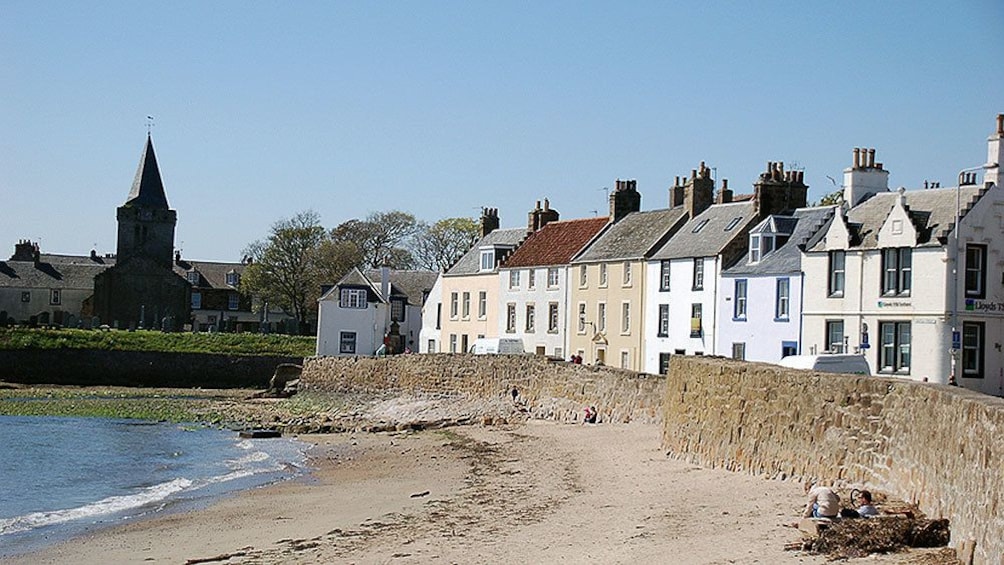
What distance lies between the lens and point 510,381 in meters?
48.2

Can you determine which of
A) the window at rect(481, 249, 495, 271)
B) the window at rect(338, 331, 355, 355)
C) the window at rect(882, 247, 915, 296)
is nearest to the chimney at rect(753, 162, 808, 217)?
the window at rect(882, 247, 915, 296)

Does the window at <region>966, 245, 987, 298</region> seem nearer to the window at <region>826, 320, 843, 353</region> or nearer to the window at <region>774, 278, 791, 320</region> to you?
the window at <region>826, 320, 843, 353</region>

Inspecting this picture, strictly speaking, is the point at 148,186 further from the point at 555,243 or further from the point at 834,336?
the point at 834,336

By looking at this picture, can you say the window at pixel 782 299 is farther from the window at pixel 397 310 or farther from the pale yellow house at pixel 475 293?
the window at pixel 397 310

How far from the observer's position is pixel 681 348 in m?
48.8

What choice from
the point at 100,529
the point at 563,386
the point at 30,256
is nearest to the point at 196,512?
the point at 100,529

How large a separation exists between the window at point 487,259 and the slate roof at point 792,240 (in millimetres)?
21407

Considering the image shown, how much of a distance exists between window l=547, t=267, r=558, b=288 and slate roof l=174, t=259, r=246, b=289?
59686 millimetres

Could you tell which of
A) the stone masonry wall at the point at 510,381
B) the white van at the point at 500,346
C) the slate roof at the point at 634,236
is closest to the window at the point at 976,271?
the stone masonry wall at the point at 510,381

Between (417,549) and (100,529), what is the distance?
822 cm

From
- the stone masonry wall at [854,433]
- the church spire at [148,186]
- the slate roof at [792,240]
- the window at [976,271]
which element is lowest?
the stone masonry wall at [854,433]

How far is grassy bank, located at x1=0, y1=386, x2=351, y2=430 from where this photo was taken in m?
50.1

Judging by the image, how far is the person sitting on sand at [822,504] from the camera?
15727 mm

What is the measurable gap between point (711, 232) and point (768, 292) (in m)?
6.22
